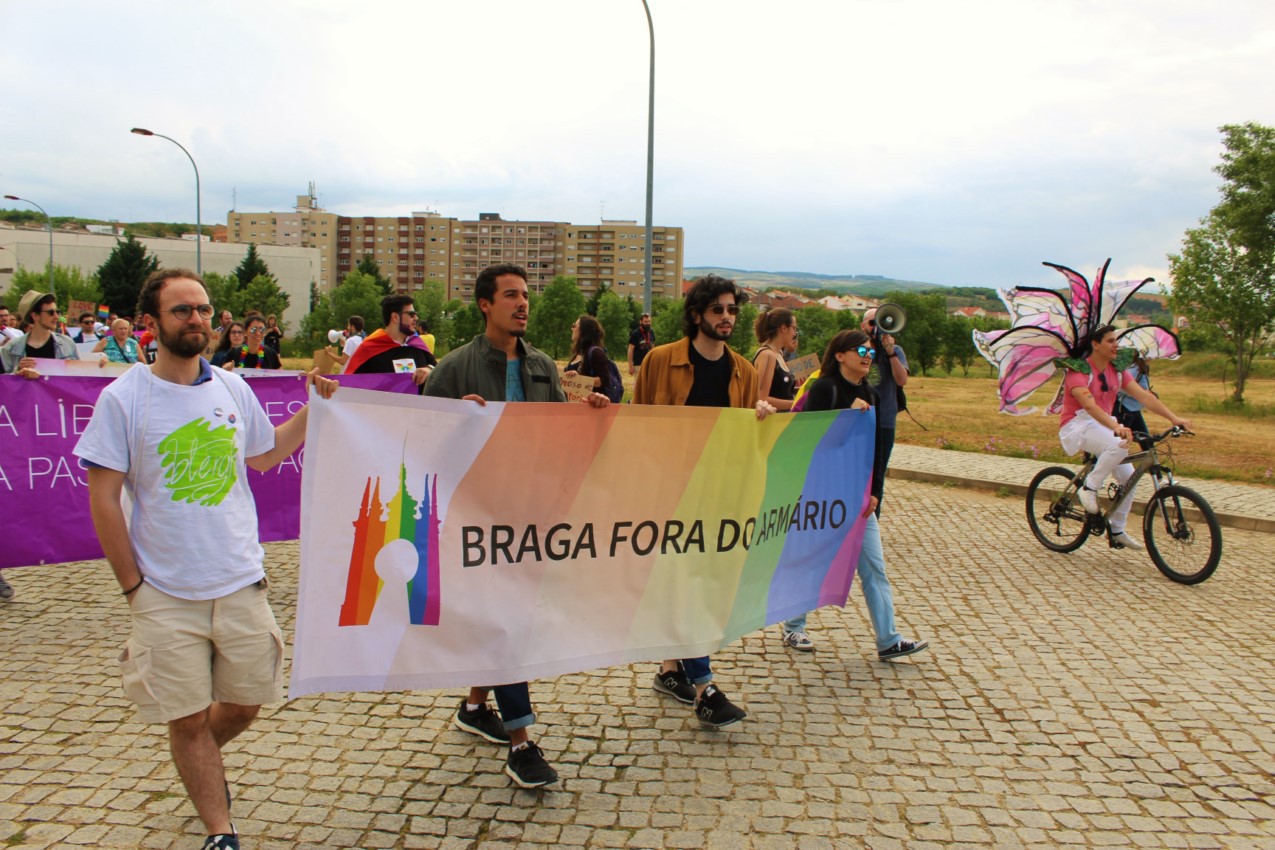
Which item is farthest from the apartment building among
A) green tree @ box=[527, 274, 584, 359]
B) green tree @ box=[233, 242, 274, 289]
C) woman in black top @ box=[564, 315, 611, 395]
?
woman in black top @ box=[564, 315, 611, 395]

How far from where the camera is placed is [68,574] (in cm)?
707

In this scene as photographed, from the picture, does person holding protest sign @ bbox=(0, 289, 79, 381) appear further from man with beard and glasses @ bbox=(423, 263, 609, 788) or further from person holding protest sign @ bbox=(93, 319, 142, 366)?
man with beard and glasses @ bbox=(423, 263, 609, 788)

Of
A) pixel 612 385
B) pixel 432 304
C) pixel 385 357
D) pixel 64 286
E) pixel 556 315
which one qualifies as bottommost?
pixel 612 385

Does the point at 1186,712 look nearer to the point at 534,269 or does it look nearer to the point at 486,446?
the point at 486,446

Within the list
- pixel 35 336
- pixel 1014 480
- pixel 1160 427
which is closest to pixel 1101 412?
pixel 1014 480

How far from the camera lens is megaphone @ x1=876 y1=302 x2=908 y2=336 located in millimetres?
8320

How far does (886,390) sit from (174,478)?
6008 millimetres

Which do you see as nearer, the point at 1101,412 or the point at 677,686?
the point at 677,686

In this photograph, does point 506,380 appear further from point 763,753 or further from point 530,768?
point 763,753

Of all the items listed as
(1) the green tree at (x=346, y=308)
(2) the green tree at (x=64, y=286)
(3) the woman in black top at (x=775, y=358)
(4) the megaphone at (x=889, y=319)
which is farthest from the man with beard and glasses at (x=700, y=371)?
(1) the green tree at (x=346, y=308)

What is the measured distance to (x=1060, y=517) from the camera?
8.62m

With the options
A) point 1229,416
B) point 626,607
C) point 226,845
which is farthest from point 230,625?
point 1229,416

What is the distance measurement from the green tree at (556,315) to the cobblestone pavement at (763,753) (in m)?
90.5

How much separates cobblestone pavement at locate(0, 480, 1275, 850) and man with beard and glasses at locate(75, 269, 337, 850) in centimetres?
58
